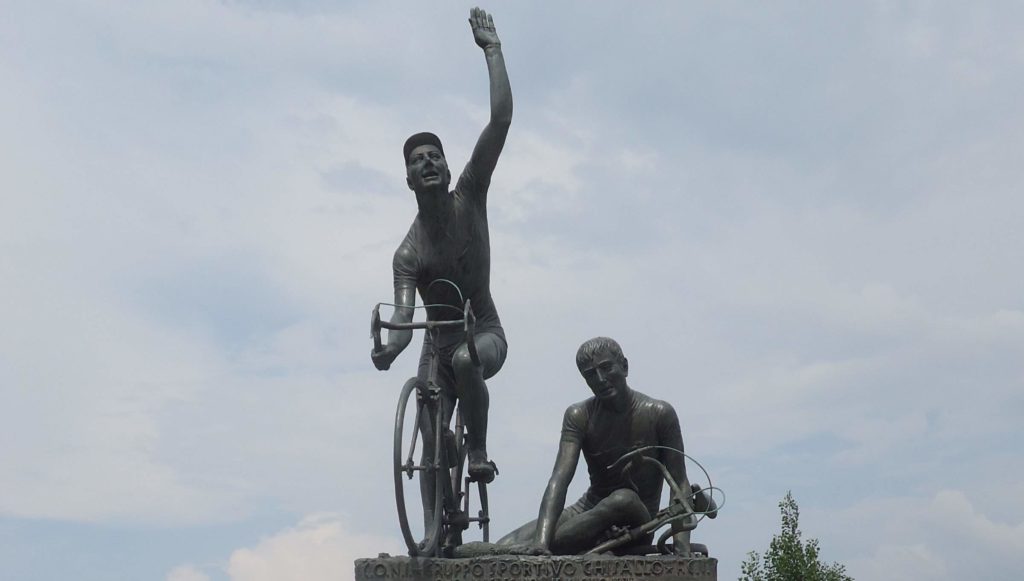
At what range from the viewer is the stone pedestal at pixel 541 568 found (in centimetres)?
861

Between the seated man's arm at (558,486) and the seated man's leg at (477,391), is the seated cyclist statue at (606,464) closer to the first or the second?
the seated man's arm at (558,486)

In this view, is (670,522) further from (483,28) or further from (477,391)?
(483,28)

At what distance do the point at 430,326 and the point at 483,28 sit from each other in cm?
226

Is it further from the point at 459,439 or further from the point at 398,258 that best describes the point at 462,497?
the point at 398,258

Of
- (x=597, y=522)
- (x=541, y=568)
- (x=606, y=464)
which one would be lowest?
(x=541, y=568)

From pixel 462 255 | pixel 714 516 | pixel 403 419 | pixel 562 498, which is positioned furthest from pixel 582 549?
pixel 462 255

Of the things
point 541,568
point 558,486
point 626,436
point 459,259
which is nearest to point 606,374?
point 626,436

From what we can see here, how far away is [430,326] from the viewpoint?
355 inches

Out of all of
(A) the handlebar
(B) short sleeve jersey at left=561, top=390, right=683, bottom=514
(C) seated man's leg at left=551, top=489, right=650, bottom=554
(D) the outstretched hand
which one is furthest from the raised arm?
(C) seated man's leg at left=551, top=489, right=650, bottom=554

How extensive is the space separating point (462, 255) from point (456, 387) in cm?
98

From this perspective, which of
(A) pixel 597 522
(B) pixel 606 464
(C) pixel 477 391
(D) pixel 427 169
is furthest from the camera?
(B) pixel 606 464

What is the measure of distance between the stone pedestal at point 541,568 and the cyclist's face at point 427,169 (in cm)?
265

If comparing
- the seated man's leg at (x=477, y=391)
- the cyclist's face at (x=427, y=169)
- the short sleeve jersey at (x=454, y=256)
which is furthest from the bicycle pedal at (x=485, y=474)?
the cyclist's face at (x=427, y=169)

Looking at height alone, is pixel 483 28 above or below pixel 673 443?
above
